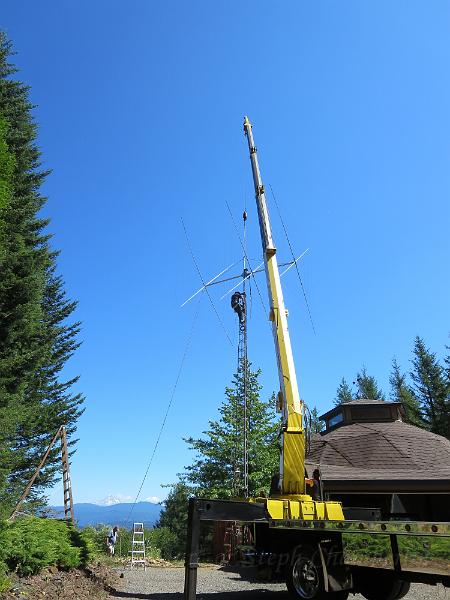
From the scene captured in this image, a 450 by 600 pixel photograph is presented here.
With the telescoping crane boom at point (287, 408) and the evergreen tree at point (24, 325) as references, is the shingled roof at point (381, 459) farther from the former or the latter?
the evergreen tree at point (24, 325)

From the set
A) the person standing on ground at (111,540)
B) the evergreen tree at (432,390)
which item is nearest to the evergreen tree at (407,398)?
the evergreen tree at (432,390)

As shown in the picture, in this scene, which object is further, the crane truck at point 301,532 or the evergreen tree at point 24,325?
the evergreen tree at point 24,325

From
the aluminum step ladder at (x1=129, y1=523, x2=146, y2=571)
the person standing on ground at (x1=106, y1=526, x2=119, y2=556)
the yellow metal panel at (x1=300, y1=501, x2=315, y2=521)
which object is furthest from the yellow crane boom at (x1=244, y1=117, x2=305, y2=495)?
the person standing on ground at (x1=106, y1=526, x2=119, y2=556)

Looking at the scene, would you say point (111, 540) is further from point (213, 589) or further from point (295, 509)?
point (295, 509)

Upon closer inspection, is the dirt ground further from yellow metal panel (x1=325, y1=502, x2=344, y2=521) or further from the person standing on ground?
the person standing on ground

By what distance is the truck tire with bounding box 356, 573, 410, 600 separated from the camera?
27.0 feet

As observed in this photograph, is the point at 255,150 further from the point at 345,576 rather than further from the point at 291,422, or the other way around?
the point at 345,576

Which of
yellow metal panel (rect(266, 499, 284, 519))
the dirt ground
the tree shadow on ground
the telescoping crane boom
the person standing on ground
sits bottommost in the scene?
the tree shadow on ground

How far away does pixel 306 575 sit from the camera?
8.45 meters

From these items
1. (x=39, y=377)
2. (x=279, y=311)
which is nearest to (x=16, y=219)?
(x=39, y=377)

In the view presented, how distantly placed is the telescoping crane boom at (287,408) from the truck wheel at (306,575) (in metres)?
0.80

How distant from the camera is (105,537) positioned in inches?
850

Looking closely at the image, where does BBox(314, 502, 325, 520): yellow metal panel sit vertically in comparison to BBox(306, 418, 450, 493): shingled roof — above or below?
below

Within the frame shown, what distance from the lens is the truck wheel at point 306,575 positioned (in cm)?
816
